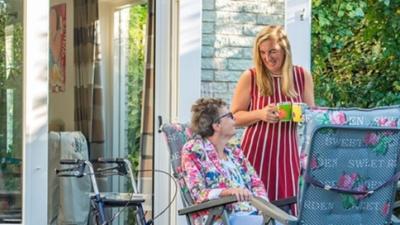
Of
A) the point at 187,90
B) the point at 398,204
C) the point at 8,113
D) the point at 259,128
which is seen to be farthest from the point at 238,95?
the point at 8,113

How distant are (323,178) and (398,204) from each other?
0.71 meters

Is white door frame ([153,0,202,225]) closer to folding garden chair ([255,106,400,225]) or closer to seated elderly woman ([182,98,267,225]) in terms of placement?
seated elderly woman ([182,98,267,225])

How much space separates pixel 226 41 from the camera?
5.11 metres

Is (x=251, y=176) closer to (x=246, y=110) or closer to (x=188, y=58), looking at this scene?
(x=246, y=110)

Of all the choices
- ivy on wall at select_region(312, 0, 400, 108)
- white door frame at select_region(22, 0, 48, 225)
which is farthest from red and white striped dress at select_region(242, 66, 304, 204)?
ivy on wall at select_region(312, 0, 400, 108)

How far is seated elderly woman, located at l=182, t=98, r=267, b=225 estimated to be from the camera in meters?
3.78

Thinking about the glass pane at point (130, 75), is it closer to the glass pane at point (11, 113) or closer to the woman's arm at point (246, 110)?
the glass pane at point (11, 113)

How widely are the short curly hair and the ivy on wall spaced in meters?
3.94

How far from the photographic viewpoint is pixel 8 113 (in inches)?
185

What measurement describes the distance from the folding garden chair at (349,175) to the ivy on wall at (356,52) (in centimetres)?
429

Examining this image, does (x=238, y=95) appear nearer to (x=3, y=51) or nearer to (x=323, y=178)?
(x=323, y=178)

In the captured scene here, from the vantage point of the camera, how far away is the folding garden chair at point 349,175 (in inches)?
126

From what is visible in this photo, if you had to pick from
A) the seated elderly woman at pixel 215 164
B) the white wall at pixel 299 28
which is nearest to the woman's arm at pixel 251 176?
the seated elderly woman at pixel 215 164

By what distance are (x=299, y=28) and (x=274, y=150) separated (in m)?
1.26
